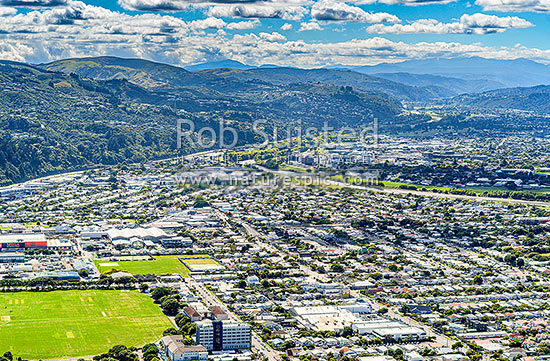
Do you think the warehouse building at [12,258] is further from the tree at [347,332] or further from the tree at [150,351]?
the tree at [347,332]

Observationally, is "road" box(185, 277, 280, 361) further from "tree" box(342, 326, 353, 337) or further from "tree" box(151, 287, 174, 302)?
"tree" box(342, 326, 353, 337)

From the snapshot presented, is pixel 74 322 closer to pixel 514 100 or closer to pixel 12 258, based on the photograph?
pixel 12 258

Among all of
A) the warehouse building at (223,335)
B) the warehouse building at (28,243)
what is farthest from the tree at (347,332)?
the warehouse building at (28,243)

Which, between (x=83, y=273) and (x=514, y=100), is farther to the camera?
(x=514, y=100)

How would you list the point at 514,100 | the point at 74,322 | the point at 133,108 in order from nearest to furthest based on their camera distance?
the point at 74,322, the point at 133,108, the point at 514,100

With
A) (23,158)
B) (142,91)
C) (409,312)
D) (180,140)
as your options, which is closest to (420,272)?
(409,312)

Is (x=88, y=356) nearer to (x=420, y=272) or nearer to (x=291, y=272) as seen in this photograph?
(x=291, y=272)

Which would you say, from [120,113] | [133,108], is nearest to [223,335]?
[120,113]
